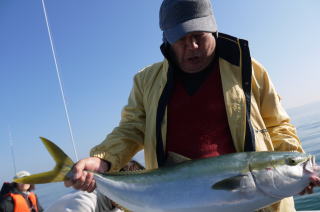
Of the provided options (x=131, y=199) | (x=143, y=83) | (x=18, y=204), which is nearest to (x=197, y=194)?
(x=131, y=199)

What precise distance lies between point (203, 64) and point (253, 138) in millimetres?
859

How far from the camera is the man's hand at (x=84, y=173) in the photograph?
2.45 meters

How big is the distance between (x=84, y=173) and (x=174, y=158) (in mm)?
816

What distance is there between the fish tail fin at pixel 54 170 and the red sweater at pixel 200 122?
0.95 metres

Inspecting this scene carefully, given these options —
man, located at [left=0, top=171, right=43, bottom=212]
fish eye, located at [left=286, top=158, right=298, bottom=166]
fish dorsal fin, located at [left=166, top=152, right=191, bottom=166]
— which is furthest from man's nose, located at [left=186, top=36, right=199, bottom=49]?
man, located at [left=0, top=171, right=43, bottom=212]

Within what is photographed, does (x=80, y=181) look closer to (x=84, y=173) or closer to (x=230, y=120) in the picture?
(x=84, y=173)

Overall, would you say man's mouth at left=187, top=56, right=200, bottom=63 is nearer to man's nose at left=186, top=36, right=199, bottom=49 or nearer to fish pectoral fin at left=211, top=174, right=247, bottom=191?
man's nose at left=186, top=36, right=199, bottom=49

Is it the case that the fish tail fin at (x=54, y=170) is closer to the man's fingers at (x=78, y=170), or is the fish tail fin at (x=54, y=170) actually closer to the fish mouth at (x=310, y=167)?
the man's fingers at (x=78, y=170)

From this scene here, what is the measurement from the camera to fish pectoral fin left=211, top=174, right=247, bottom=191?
2246mm

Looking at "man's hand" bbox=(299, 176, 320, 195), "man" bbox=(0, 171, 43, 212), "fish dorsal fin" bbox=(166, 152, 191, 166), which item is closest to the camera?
"man's hand" bbox=(299, 176, 320, 195)

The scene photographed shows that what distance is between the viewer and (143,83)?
125 inches

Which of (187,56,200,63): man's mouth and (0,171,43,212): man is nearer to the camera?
(187,56,200,63): man's mouth

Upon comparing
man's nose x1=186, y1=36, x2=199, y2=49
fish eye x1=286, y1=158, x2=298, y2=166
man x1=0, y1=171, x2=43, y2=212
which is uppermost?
man's nose x1=186, y1=36, x2=199, y2=49

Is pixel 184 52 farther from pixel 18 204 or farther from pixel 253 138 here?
pixel 18 204
